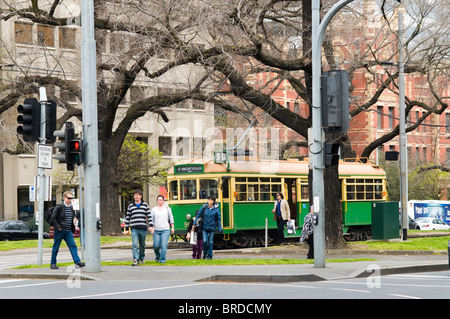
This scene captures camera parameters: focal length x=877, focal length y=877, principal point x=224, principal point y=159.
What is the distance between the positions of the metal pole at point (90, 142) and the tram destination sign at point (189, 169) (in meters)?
12.6

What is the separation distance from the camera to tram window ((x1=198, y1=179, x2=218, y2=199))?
102ft

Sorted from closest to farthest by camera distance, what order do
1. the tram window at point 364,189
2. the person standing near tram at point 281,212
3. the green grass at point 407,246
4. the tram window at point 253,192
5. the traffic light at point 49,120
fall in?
1. the traffic light at point 49,120
2. the green grass at point 407,246
3. the person standing near tram at point 281,212
4. the tram window at point 253,192
5. the tram window at point 364,189

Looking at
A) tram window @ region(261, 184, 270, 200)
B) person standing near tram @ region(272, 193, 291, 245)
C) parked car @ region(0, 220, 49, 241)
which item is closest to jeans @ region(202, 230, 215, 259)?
person standing near tram @ region(272, 193, 291, 245)

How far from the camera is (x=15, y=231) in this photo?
4425 cm

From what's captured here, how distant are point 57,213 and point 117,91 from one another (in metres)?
15.4

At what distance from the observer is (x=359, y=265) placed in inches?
800

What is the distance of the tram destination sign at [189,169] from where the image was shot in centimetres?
3127

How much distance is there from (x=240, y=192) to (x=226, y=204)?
73 cm

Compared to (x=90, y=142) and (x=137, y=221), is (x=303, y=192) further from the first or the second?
(x=90, y=142)

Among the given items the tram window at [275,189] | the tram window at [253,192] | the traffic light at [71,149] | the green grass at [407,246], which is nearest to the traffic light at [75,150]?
the traffic light at [71,149]

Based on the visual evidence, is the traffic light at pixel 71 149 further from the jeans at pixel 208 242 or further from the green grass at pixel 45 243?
the green grass at pixel 45 243

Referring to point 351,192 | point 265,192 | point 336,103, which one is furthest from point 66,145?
point 351,192
